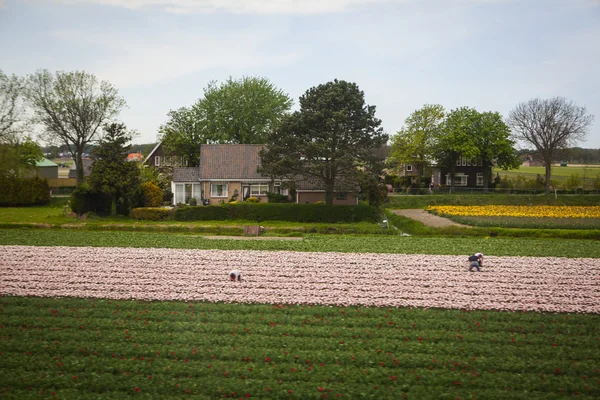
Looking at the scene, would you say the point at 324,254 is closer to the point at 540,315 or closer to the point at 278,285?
the point at 278,285

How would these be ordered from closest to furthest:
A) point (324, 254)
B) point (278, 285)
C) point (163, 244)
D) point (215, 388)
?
point (215, 388) < point (278, 285) < point (324, 254) < point (163, 244)

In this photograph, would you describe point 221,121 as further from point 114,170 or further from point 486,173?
point 486,173

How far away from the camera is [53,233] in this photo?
31.4 meters

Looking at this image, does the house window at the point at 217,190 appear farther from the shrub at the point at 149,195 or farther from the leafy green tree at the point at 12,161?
the leafy green tree at the point at 12,161

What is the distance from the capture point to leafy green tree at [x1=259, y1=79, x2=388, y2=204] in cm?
4019

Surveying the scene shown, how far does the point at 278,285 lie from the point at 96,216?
26.7 meters

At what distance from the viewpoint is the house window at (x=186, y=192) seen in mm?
51031

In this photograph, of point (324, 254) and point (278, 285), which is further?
point (324, 254)

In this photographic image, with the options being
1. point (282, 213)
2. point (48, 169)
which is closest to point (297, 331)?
point (282, 213)

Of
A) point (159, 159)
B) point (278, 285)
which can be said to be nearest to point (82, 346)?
point (278, 285)

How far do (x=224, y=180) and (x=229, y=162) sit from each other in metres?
2.46

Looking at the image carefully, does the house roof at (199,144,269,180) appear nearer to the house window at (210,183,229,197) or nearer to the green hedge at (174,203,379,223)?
the house window at (210,183,229,197)

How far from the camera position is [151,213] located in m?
39.9

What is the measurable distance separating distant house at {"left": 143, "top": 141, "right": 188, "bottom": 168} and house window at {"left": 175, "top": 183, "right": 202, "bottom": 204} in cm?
1524
